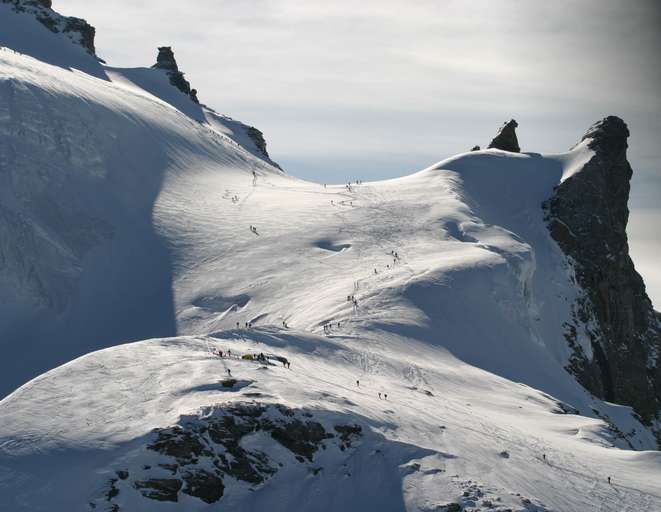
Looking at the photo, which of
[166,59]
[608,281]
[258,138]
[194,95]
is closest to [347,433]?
[608,281]

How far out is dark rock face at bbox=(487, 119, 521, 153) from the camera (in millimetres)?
88438

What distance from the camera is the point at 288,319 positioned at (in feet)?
155

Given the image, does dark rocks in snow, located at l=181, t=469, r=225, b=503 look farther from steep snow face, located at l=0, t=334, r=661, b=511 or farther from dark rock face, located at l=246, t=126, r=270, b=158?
dark rock face, located at l=246, t=126, r=270, b=158

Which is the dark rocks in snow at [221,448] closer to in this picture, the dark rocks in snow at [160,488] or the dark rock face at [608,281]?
the dark rocks in snow at [160,488]

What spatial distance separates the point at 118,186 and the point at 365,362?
102ft

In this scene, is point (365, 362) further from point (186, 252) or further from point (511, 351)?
point (186, 252)

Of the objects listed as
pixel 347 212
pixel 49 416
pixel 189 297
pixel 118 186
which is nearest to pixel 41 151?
pixel 118 186

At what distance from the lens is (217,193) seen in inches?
2709

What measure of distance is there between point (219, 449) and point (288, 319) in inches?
791

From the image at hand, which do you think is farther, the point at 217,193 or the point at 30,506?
the point at 217,193

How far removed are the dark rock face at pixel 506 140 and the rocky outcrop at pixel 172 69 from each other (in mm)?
33449

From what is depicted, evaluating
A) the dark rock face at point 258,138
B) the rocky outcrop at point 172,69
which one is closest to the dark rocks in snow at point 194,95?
the rocky outcrop at point 172,69

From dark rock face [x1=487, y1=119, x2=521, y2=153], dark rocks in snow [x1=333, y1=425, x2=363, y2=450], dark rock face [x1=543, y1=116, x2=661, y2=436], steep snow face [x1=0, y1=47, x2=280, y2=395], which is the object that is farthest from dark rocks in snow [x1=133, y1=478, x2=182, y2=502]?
dark rock face [x1=487, y1=119, x2=521, y2=153]

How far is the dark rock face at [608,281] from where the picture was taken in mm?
64688
